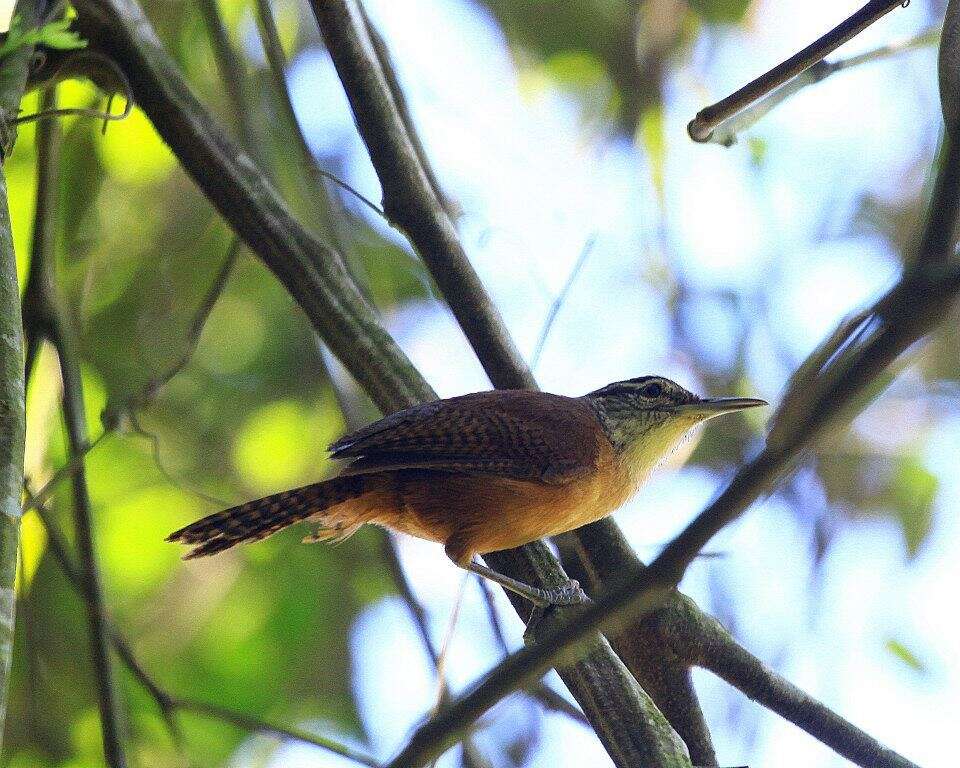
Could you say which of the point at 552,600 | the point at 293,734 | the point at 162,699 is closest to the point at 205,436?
the point at 162,699

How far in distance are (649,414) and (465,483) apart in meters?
0.93

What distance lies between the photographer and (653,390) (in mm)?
4082


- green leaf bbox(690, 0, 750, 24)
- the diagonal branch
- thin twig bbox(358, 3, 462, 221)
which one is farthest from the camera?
green leaf bbox(690, 0, 750, 24)

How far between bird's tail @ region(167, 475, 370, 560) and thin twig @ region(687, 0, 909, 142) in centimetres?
153

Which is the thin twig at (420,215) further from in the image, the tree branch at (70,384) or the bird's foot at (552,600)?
the tree branch at (70,384)

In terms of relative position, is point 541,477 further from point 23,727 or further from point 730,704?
point 23,727

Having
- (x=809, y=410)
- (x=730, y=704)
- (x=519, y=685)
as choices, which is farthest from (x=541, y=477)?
(x=809, y=410)

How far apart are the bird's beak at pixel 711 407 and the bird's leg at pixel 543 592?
1089mm

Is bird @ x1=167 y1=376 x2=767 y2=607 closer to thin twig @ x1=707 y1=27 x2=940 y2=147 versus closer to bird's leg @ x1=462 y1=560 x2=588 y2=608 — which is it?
bird's leg @ x1=462 y1=560 x2=588 y2=608

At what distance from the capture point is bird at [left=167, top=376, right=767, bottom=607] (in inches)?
126

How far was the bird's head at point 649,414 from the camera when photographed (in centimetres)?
389

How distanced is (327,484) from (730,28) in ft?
11.9

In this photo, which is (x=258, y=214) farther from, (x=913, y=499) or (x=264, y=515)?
(x=913, y=499)

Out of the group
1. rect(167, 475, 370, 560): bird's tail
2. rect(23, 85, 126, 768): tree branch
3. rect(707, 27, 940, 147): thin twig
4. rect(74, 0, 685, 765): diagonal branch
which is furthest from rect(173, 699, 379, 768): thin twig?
rect(707, 27, 940, 147): thin twig
